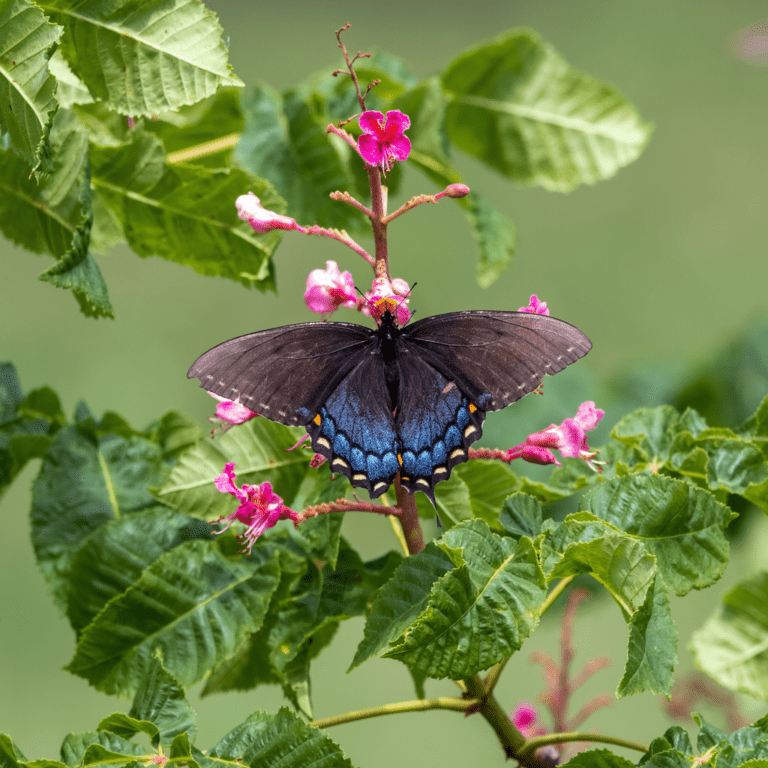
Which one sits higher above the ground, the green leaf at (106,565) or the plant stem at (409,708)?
the green leaf at (106,565)

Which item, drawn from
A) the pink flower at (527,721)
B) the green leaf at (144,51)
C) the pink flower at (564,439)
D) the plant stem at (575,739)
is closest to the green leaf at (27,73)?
the green leaf at (144,51)

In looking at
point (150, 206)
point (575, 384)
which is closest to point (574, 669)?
point (575, 384)

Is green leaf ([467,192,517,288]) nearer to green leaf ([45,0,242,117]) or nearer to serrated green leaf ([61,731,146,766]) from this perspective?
green leaf ([45,0,242,117])

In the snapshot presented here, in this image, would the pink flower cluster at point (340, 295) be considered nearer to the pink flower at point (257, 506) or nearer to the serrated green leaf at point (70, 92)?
the pink flower at point (257, 506)

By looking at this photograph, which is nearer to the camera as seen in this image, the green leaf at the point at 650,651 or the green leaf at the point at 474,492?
the green leaf at the point at 650,651

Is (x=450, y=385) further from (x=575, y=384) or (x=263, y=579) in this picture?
(x=575, y=384)

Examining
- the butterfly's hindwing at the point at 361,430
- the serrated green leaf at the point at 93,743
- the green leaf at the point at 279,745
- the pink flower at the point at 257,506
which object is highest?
A: the butterfly's hindwing at the point at 361,430

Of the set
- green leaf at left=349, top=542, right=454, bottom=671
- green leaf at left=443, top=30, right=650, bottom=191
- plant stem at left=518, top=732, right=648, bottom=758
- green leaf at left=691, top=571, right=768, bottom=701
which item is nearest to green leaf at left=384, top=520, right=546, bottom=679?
green leaf at left=349, top=542, right=454, bottom=671
